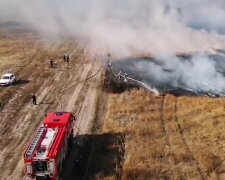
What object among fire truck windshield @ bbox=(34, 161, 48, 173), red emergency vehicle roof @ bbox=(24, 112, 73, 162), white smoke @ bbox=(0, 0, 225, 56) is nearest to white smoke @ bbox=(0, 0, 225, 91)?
white smoke @ bbox=(0, 0, 225, 56)

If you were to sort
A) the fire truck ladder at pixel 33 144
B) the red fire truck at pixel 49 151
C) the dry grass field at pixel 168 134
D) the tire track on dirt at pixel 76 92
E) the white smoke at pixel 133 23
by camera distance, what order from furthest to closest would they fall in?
the white smoke at pixel 133 23 → the tire track on dirt at pixel 76 92 → the dry grass field at pixel 168 134 → the fire truck ladder at pixel 33 144 → the red fire truck at pixel 49 151

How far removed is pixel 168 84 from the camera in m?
47.4

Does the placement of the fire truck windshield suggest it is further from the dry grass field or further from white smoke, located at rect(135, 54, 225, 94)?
white smoke, located at rect(135, 54, 225, 94)

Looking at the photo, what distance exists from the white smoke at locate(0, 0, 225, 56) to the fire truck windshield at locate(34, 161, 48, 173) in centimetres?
3595

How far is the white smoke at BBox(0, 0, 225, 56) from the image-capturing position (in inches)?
2616

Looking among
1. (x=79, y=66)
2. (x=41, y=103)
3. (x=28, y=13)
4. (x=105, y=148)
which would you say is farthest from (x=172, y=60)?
(x=28, y=13)

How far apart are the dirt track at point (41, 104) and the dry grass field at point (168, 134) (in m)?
3.07

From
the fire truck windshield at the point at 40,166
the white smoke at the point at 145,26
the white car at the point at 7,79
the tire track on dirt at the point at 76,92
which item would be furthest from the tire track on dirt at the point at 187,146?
the white car at the point at 7,79

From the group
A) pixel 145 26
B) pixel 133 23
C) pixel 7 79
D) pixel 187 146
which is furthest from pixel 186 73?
pixel 133 23

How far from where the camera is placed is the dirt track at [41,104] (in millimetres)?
33531

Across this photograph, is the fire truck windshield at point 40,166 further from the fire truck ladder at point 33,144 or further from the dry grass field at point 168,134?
the dry grass field at point 168,134

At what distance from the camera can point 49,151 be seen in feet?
89.4

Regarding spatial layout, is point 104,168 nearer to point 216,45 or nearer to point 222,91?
point 222,91

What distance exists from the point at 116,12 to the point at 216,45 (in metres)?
26.5
